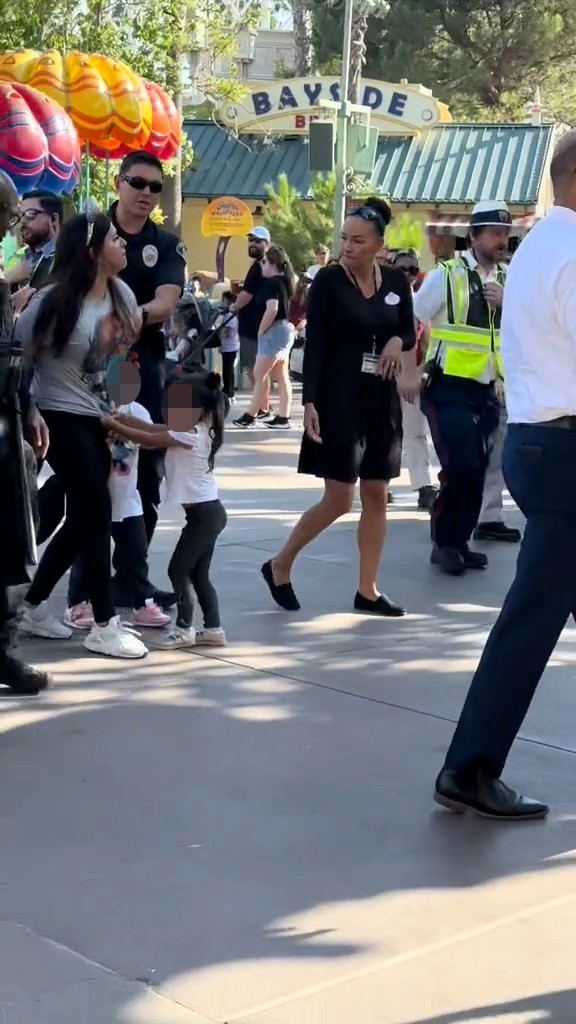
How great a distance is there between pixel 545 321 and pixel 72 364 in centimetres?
238

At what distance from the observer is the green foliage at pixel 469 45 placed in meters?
43.2

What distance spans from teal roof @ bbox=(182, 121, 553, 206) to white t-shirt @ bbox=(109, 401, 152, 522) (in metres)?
28.3

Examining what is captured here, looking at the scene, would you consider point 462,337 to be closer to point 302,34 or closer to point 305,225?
point 305,225

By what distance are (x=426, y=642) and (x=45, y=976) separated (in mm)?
3631

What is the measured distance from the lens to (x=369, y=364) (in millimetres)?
7109

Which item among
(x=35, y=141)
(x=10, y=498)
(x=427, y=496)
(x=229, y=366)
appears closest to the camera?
(x=10, y=498)

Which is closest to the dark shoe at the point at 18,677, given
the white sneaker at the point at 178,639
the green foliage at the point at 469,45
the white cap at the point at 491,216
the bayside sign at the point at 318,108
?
the white sneaker at the point at 178,639

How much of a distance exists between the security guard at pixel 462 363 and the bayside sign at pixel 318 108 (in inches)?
1075

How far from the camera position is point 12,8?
2217 cm

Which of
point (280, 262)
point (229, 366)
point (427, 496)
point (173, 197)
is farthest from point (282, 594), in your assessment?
point (173, 197)

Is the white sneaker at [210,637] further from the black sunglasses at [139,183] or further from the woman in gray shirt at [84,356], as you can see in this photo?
the black sunglasses at [139,183]

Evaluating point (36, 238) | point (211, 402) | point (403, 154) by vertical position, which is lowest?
point (211, 402)

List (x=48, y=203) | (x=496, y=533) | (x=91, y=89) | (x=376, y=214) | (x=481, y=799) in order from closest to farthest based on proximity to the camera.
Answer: (x=481, y=799), (x=376, y=214), (x=48, y=203), (x=496, y=533), (x=91, y=89)

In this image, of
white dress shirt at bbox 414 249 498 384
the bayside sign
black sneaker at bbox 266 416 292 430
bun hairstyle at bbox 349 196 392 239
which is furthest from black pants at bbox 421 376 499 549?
the bayside sign
